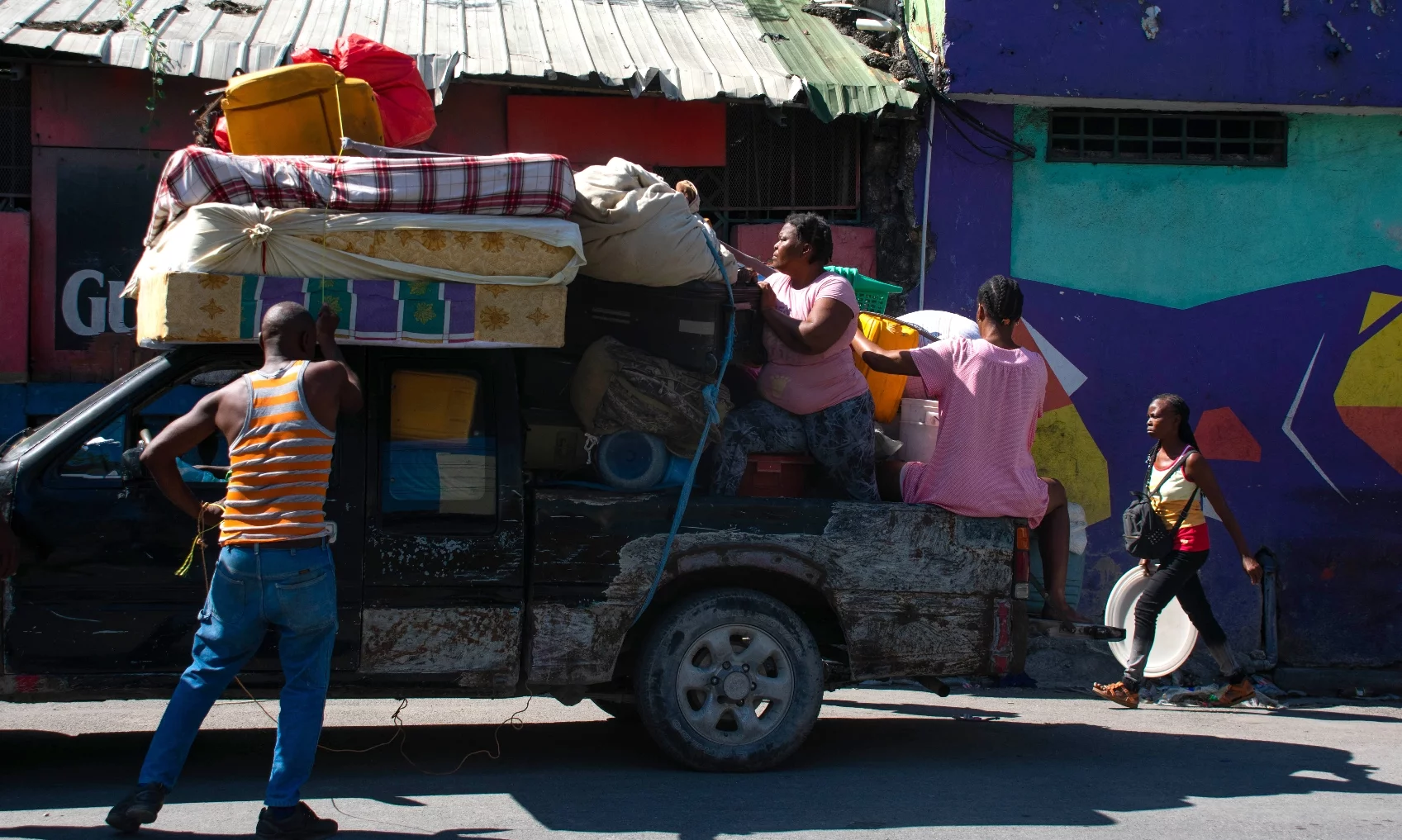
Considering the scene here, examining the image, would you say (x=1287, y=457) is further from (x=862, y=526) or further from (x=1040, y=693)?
(x=862, y=526)

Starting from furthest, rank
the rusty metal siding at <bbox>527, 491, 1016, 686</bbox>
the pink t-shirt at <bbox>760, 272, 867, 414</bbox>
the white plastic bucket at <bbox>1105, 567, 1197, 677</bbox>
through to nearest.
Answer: the white plastic bucket at <bbox>1105, 567, 1197, 677</bbox> → the pink t-shirt at <bbox>760, 272, 867, 414</bbox> → the rusty metal siding at <bbox>527, 491, 1016, 686</bbox>

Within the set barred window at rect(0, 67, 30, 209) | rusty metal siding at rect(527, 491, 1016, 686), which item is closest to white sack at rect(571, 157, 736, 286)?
rusty metal siding at rect(527, 491, 1016, 686)

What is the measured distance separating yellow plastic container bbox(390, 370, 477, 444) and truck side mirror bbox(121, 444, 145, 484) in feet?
2.85

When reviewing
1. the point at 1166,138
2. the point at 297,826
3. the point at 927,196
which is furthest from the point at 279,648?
the point at 1166,138

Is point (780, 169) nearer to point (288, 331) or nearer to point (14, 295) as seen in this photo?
point (14, 295)

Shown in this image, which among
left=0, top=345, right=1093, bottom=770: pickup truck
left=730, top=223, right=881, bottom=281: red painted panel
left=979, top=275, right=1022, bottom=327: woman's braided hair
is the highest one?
left=730, top=223, right=881, bottom=281: red painted panel

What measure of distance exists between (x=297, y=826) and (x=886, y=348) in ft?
10.5

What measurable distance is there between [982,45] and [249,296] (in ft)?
19.2

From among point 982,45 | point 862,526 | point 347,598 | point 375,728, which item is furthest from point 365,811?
point 982,45

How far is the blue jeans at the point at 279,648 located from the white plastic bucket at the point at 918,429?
9.09 ft

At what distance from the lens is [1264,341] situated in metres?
9.09

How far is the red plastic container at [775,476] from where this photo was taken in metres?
5.48

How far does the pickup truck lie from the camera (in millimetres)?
4605

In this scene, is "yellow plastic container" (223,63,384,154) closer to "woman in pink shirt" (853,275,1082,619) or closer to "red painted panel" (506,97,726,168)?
"woman in pink shirt" (853,275,1082,619)
